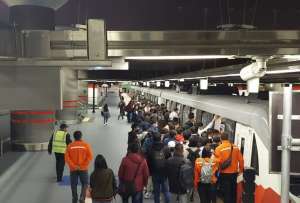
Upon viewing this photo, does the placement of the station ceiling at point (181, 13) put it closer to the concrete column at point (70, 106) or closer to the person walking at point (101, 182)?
the person walking at point (101, 182)

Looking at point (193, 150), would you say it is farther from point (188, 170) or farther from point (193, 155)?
point (188, 170)

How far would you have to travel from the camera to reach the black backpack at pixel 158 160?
24.0ft

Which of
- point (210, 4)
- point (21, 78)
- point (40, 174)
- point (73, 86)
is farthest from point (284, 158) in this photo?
point (73, 86)

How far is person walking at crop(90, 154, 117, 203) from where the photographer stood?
6.06 m

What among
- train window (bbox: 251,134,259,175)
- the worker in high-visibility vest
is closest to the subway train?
train window (bbox: 251,134,259,175)

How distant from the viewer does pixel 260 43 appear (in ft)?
17.0

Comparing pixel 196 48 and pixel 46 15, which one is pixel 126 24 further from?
pixel 196 48

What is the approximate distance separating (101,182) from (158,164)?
1517mm

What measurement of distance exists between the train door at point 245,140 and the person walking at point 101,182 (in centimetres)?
244

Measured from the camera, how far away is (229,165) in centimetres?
671

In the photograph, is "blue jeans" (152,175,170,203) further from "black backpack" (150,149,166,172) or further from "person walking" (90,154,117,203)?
"person walking" (90,154,117,203)

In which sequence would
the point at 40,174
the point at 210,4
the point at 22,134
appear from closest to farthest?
the point at 210,4 < the point at 40,174 < the point at 22,134

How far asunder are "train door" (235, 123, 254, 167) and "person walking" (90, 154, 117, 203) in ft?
8.02

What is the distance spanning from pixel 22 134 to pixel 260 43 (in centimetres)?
1090
